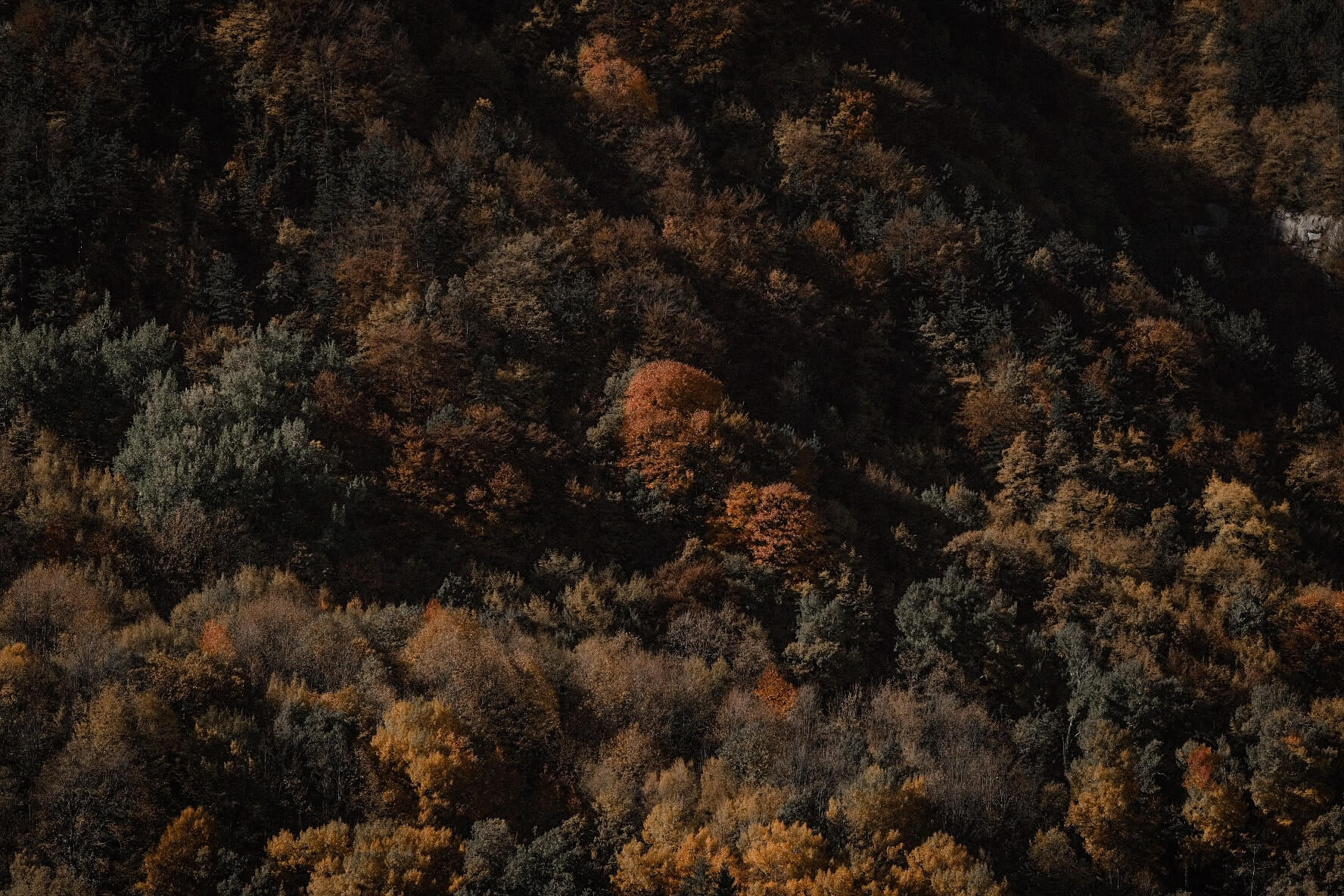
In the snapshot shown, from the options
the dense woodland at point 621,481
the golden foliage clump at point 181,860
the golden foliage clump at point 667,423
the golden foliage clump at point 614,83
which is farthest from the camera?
the golden foliage clump at point 614,83

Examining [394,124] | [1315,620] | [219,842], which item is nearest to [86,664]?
[219,842]

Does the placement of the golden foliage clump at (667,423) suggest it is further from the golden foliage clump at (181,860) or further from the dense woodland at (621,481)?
the golden foliage clump at (181,860)

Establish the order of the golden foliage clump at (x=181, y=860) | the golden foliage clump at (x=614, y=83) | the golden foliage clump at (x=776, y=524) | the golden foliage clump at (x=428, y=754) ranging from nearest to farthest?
the golden foliage clump at (x=181, y=860), the golden foliage clump at (x=428, y=754), the golden foliage clump at (x=776, y=524), the golden foliage clump at (x=614, y=83)

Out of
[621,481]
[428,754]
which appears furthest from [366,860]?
[621,481]

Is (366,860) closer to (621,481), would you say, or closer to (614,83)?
(621,481)

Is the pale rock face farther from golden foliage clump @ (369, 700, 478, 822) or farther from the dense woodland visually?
golden foliage clump @ (369, 700, 478, 822)

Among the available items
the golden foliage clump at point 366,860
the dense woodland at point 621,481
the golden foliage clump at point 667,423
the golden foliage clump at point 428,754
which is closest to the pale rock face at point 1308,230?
the dense woodland at point 621,481

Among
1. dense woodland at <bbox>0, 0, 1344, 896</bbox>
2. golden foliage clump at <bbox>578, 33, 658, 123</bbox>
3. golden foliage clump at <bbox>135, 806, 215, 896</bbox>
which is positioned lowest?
golden foliage clump at <bbox>135, 806, 215, 896</bbox>

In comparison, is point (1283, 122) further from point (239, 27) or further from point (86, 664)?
point (86, 664)

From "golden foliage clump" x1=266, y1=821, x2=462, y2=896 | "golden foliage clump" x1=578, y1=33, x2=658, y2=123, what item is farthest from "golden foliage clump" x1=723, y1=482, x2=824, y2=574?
"golden foliage clump" x1=578, y1=33, x2=658, y2=123
